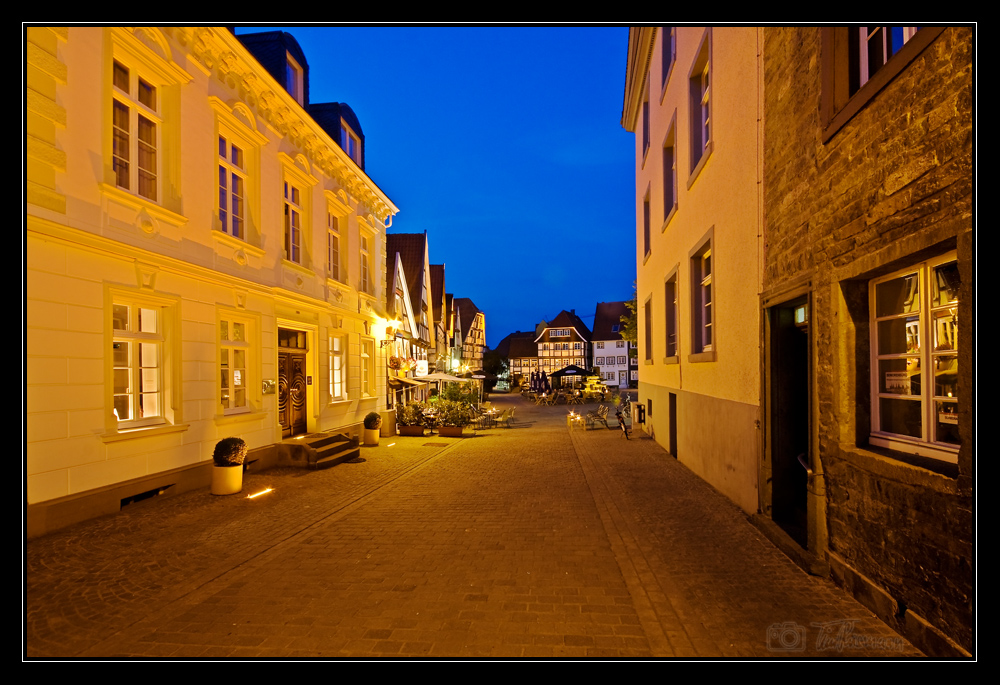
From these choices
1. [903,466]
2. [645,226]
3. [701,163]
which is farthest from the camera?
[645,226]

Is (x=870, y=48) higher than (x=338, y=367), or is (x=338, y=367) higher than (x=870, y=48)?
(x=870, y=48)

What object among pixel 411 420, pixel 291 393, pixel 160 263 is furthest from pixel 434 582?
pixel 411 420

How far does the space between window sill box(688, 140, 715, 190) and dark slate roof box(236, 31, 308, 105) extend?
932 centimetres

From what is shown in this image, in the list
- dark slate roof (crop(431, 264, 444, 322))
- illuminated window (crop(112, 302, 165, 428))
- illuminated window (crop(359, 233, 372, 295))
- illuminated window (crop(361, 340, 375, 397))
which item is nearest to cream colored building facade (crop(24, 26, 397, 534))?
illuminated window (crop(112, 302, 165, 428))

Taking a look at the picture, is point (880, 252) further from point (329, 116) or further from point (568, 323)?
point (568, 323)

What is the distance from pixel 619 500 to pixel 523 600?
3.81m

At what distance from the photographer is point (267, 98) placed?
34.6 ft

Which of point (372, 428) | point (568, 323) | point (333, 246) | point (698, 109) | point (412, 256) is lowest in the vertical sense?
point (372, 428)

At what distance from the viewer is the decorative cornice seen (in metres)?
8.53

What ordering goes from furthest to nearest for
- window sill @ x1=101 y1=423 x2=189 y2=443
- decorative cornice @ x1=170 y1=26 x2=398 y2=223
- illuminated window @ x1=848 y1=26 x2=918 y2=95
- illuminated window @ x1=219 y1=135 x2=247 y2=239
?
1. illuminated window @ x1=219 y1=135 x2=247 y2=239
2. decorative cornice @ x1=170 y1=26 x2=398 y2=223
3. window sill @ x1=101 y1=423 x2=189 y2=443
4. illuminated window @ x1=848 y1=26 x2=918 y2=95

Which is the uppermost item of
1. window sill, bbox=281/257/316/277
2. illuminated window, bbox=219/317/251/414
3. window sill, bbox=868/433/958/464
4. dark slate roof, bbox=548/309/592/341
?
dark slate roof, bbox=548/309/592/341

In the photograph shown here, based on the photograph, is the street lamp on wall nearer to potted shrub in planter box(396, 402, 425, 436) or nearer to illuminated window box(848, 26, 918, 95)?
potted shrub in planter box(396, 402, 425, 436)

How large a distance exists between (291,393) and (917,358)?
11.5 meters

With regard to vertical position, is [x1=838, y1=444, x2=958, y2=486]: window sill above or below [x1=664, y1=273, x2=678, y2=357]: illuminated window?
below
